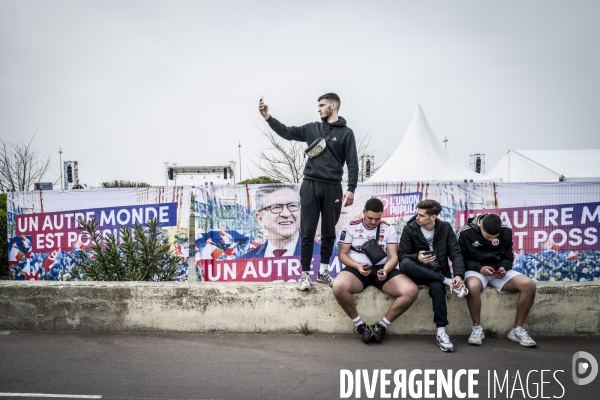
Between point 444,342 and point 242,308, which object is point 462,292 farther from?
point 242,308

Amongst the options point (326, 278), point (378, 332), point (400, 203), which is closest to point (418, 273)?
point (378, 332)

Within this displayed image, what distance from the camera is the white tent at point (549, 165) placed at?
52.6 ft

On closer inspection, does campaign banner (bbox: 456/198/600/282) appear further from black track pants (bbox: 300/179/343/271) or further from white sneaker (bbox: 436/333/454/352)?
black track pants (bbox: 300/179/343/271)

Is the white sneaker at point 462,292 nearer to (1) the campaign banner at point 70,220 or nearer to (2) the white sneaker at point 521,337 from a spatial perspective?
(2) the white sneaker at point 521,337

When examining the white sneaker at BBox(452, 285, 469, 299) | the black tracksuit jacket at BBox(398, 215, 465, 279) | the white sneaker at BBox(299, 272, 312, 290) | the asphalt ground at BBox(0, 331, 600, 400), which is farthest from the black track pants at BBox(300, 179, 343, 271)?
the white sneaker at BBox(452, 285, 469, 299)

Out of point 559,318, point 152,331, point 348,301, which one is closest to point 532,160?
point 559,318

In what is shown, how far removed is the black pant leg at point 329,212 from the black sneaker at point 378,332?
3.03 ft

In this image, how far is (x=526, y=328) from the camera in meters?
4.46

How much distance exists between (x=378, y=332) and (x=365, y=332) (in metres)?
0.14

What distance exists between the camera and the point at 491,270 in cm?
434

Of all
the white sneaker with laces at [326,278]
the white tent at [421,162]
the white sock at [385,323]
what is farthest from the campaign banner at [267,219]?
the white tent at [421,162]

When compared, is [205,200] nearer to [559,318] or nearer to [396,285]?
[396,285]

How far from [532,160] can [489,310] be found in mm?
15113

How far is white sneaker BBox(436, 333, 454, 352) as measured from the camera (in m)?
3.95
